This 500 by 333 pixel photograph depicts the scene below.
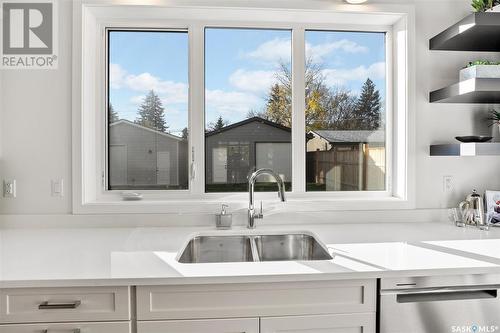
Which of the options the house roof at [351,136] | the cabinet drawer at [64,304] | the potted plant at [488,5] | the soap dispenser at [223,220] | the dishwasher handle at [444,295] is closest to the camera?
the cabinet drawer at [64,304]

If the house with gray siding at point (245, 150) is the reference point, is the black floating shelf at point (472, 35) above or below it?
above

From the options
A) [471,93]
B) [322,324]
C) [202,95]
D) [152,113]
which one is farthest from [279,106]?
[322,324]

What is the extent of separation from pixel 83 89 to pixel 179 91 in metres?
0.53

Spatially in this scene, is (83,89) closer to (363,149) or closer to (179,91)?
(179,91)

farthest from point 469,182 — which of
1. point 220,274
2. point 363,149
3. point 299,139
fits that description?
point 220,274

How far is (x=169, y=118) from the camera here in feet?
6.98

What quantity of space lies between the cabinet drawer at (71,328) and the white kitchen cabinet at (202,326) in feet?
0.22

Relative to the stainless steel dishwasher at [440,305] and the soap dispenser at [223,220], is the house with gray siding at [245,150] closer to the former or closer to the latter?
the soap dispenser at [223,220]

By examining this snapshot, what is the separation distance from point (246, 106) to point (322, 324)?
1.32 meters

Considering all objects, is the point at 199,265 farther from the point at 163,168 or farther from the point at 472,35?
the point at 472,35

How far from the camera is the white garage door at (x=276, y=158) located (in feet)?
7.12

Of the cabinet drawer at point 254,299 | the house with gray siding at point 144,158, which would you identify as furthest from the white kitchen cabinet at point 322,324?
the house with gray siding at point 144,158

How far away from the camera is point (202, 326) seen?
49.6 inches

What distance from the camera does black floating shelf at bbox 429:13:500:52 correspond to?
170 centimetres
